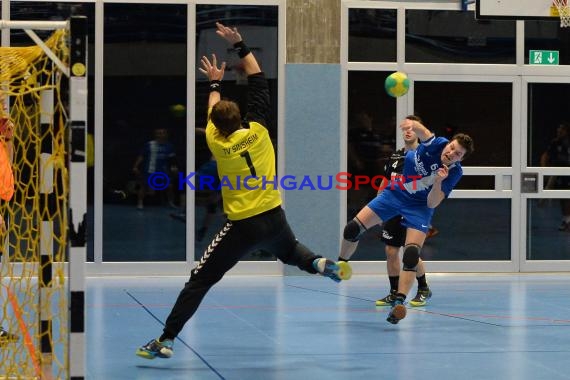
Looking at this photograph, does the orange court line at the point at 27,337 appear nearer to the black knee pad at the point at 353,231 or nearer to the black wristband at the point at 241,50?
the black wristband at the point at 241,50

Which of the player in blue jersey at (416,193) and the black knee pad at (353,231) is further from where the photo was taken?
the black knee pad at (353,231)

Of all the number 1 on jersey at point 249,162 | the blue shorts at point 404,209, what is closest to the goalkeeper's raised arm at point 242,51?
the number 1 on jersey at point 249,162

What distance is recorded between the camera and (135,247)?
1450cm

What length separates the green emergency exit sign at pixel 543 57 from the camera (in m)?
15.1

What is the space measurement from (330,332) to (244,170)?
2.34m

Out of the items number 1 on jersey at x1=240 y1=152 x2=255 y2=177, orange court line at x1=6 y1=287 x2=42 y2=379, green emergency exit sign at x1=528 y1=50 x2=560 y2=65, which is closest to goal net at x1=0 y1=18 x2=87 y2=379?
orange court line at x1=6 y1=287 x2=42 y2=379

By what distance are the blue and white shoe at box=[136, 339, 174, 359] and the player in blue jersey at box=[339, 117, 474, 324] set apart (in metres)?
2.61

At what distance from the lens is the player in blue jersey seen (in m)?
9.88

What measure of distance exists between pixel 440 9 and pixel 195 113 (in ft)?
12.5

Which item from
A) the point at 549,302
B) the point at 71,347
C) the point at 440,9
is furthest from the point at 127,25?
the point at 71,347

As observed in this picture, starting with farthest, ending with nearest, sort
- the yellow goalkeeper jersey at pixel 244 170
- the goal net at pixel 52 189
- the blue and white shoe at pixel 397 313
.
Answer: the blue and white shoe at pixel 397 313 → the yellow goalkeeper jersey at pixel 244 170 → the goal net at pixel 52 189

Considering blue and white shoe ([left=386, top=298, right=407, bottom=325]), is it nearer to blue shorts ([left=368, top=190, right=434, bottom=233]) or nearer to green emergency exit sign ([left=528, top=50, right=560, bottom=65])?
blue shorts ([left=368, top=190, right=434, bottom=233])

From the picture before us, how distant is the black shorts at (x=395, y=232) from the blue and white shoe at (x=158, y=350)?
13.3ft

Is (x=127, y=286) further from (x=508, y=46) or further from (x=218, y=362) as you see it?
(x=508, y=46)
